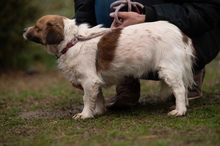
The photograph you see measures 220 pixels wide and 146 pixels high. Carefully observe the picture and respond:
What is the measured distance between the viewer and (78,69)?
439 cm

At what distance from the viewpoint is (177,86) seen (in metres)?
4.25

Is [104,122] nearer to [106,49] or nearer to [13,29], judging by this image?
[106,49]

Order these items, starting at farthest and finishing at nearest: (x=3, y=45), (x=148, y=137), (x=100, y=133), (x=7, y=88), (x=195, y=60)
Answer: (x=3, y=45), (x=7, y=88), (x=195, y=60), (x=100, y=133), (x=148, y=137)

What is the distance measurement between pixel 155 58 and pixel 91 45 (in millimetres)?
700

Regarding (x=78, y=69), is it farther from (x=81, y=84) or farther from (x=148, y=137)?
(x=148, y=137)

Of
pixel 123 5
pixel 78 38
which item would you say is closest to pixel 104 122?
pixel 78 38

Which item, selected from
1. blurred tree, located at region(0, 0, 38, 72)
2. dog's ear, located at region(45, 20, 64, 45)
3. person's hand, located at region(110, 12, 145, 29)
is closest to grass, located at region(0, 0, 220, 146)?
dog's ear, located at region(45, 20, 64, 45)

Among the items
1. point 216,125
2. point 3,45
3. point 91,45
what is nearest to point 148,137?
Result: point 216,125

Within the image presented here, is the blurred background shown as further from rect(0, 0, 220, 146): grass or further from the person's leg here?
the person's leg

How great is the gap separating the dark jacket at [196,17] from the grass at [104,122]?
0.68 m

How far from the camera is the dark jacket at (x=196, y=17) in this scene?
4590 millimetres

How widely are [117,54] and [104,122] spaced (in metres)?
0.73

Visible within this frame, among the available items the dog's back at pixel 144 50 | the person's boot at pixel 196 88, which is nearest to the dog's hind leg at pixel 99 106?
the dog's back at pixel 144 50

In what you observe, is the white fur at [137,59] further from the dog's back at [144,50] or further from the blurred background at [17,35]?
the blurred background at [17,35]
